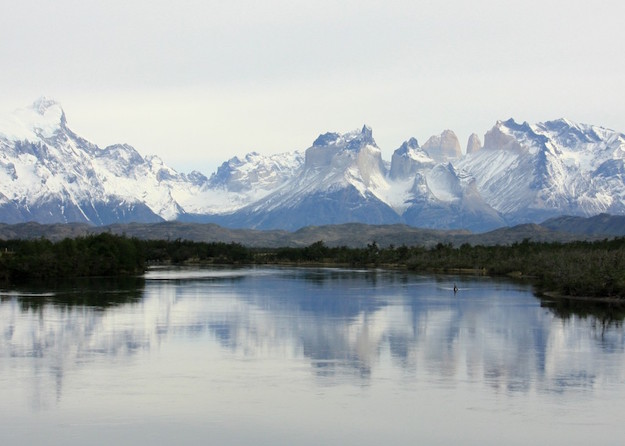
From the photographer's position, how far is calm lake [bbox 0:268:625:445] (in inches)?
1661

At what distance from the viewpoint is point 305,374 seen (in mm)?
55719

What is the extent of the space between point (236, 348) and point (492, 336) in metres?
20.3

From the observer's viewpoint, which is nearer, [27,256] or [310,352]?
[310,352]

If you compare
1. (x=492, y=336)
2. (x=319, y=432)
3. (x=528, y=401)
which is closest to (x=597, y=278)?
(x=492, y=336)

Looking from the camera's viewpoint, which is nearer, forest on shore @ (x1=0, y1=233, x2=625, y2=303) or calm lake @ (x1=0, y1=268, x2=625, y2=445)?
calm lake @ (x1=0, y1=268, x2=625, y2=445)

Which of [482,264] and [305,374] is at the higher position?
[482,264]

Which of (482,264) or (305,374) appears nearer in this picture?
(305,374)

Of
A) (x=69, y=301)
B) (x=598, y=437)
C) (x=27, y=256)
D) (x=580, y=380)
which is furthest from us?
(x=27, y=256)

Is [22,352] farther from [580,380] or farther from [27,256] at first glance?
[27,256]

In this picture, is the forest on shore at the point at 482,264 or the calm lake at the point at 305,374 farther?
the forest on shore at the point at 482,264

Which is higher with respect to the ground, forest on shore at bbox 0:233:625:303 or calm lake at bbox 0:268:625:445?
forest on shore at bbox 0:233:625:303

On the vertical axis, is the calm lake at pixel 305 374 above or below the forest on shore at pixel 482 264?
below

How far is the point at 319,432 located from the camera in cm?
4184

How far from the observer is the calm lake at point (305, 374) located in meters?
42.2
